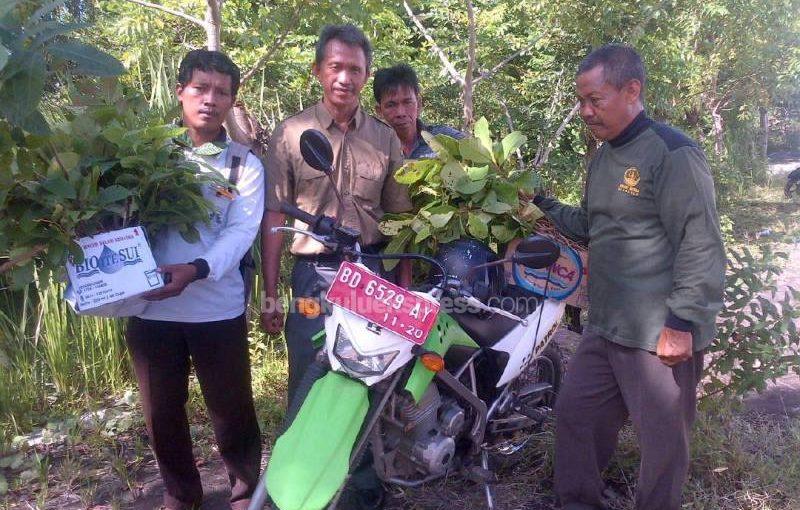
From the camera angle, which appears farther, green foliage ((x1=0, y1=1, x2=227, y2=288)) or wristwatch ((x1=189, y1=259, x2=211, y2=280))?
wristwatch ((x1=189, y1=259, x2=211, y2=280))

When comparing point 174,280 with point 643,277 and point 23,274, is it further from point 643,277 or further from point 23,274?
point 643,277

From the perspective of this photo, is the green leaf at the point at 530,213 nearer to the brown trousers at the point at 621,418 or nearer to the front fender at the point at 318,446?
the brown trousers at the point at 621,418

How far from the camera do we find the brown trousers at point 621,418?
2418 mm

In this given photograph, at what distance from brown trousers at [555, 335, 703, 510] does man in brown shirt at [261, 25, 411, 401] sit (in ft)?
3.72

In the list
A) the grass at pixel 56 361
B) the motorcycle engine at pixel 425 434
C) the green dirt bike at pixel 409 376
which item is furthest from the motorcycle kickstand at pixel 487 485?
the grass at pixel 56 361

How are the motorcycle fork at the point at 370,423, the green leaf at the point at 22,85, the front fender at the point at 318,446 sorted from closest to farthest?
1. the green leaf at the point at 22,85
2. the front fender at the point at 318,446
3. the motorcycle fork at the point at 370,423

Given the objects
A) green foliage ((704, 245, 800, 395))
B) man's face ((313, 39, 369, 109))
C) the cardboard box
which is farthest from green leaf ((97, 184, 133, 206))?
green foliage ((704, 245, 800, 395))

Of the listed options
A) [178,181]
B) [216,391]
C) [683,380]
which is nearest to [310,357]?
[216,391]

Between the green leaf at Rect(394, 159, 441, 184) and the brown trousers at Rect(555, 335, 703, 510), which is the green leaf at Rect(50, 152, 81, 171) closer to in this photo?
the green leaf at Rect(394, 159, 441, 184)

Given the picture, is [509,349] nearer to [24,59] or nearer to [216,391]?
[216,391]

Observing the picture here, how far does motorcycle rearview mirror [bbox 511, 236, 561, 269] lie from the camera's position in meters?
2.42

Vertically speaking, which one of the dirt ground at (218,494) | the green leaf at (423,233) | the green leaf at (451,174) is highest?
the green leaf at (451,174)

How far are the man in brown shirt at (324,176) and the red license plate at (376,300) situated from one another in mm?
601

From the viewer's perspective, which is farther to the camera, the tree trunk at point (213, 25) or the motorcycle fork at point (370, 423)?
the tree trunk at point (213, 25)
